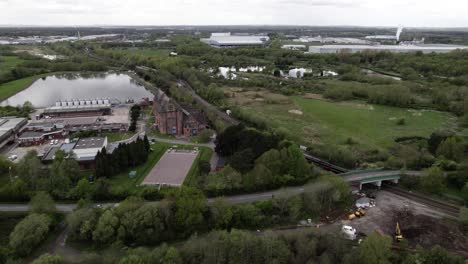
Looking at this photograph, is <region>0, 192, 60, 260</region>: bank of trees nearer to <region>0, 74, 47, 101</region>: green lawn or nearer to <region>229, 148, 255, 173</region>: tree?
<region>229, 148, 255, 173</region>: tree

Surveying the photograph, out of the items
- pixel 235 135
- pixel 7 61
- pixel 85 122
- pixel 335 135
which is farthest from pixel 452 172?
pixel 7 61

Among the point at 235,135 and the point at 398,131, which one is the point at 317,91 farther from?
the point at 235,135

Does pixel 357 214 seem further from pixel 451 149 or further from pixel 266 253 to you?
pixel 451 149

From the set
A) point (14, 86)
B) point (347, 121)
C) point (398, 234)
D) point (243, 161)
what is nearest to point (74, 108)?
point (14, 86)

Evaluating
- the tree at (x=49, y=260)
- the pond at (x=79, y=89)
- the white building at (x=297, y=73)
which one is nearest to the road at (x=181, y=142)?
the tree at (x=49, y=260)

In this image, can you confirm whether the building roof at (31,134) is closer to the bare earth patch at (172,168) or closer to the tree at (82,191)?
the bare earth patch at (172,168)

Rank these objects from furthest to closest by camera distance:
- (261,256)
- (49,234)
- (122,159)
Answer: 1. (122,159)
2. (49,234)
3. (261,256)
